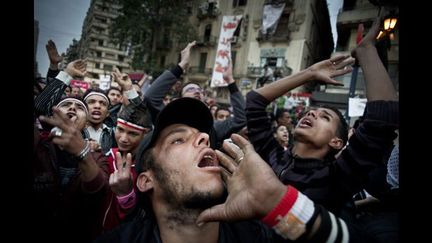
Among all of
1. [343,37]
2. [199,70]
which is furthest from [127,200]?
[199,70]

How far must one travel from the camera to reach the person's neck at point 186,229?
4.84ft

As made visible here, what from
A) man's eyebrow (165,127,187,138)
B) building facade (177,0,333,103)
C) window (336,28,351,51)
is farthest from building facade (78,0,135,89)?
building facade (177,0,333,103)

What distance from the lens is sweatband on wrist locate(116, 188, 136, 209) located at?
5.29 feet

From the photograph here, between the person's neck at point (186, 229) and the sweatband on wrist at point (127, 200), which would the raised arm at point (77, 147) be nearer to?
the sweatband on wrist at point (127, 200)

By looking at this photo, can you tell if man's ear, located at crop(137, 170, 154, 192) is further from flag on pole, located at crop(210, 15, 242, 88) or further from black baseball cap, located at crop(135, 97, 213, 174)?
flag on pole, located at crop(210, 15, 242, 88)

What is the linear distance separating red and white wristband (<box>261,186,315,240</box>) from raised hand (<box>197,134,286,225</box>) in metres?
0.02

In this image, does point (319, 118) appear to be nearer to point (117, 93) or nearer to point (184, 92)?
point (184, 92)

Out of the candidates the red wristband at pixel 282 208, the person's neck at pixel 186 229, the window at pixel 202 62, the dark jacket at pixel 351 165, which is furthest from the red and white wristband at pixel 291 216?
the window at pixel 202 62

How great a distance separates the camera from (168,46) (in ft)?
89.1

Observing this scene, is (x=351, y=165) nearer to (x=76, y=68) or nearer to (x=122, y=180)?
(x=122, y=180)

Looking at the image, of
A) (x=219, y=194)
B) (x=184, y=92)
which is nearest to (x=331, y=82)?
(x=219, y=194)

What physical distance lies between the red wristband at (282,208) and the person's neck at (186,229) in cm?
68

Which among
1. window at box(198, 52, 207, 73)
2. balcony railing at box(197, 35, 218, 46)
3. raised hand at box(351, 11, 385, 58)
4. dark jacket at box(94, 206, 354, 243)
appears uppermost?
balcony railing at box(197, 35, 218, 46)

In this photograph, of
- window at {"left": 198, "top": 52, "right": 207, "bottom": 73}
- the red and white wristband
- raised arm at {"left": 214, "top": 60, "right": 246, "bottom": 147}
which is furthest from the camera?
window at {"left": 198, "top": 52, "right": 207, "bottom": 73}
